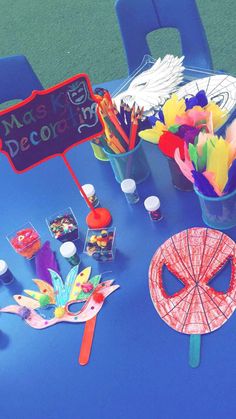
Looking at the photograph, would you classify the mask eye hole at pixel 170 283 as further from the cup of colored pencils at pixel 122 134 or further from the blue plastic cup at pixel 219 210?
the cup of colored pencils at pixel 122 134

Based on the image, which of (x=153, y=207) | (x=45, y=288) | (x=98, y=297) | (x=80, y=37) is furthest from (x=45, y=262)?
(x=80, y=37)

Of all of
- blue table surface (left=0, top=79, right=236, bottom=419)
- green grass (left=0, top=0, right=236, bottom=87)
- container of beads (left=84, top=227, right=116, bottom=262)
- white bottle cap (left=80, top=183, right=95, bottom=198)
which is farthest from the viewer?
green grass (left=0, top=0, right=236, bottom=87)

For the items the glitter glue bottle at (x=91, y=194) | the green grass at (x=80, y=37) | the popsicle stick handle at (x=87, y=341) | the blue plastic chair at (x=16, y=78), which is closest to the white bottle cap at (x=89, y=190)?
the glitter glue bottle at (x=91, y=194)

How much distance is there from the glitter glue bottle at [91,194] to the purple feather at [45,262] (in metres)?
0.15

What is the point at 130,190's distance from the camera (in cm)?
105

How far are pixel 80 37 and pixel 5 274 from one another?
1.93 m

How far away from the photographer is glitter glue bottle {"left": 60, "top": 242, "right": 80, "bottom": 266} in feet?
3.23

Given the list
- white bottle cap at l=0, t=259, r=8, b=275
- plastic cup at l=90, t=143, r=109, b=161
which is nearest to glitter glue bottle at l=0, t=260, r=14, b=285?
white bottle cap at l=0, t=259, r=8, b=275

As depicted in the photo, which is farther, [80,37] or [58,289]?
[80,37]

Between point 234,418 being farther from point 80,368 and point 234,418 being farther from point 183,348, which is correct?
point 80,368

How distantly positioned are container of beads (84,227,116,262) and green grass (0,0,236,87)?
1.38m

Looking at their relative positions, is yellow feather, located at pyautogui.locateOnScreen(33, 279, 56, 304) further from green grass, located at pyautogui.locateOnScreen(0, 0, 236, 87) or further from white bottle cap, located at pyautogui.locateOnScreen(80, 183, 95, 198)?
green grass, located at pyautogui.locateOnScreen(0, 0, 236, 87)

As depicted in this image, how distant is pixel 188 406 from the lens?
0.77 m

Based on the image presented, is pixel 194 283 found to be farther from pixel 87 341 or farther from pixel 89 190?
pixel 89 190
